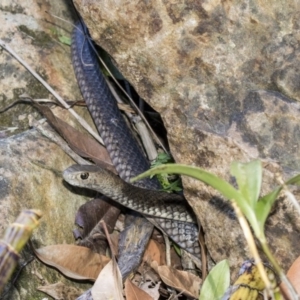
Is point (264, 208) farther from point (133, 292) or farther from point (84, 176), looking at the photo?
point (84, 176)

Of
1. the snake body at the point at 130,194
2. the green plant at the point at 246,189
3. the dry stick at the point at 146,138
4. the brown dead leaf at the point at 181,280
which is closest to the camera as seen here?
the green plant at the point at 246,189

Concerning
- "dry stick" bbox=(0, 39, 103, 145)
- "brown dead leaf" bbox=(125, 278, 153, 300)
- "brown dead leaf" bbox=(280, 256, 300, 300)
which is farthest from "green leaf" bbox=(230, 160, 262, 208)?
"dry stick" bbox=(0, 39, 103, 145)

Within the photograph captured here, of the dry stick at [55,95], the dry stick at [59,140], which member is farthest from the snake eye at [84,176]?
the dry stick at [55,95]

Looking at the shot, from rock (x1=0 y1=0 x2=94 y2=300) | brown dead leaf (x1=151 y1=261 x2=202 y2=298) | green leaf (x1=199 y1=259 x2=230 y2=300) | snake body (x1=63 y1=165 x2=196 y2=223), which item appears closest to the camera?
green leaf (x1=199 y1=259 x2=230 y2=300)

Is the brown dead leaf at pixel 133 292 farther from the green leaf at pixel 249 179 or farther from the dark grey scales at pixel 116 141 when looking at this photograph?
the green leaf at pixel 249 179

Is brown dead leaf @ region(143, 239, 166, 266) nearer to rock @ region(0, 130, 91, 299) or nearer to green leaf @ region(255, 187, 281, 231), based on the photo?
rock @ region(0, 130, 91, 299)

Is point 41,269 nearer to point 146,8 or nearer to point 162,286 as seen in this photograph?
point 162,286
